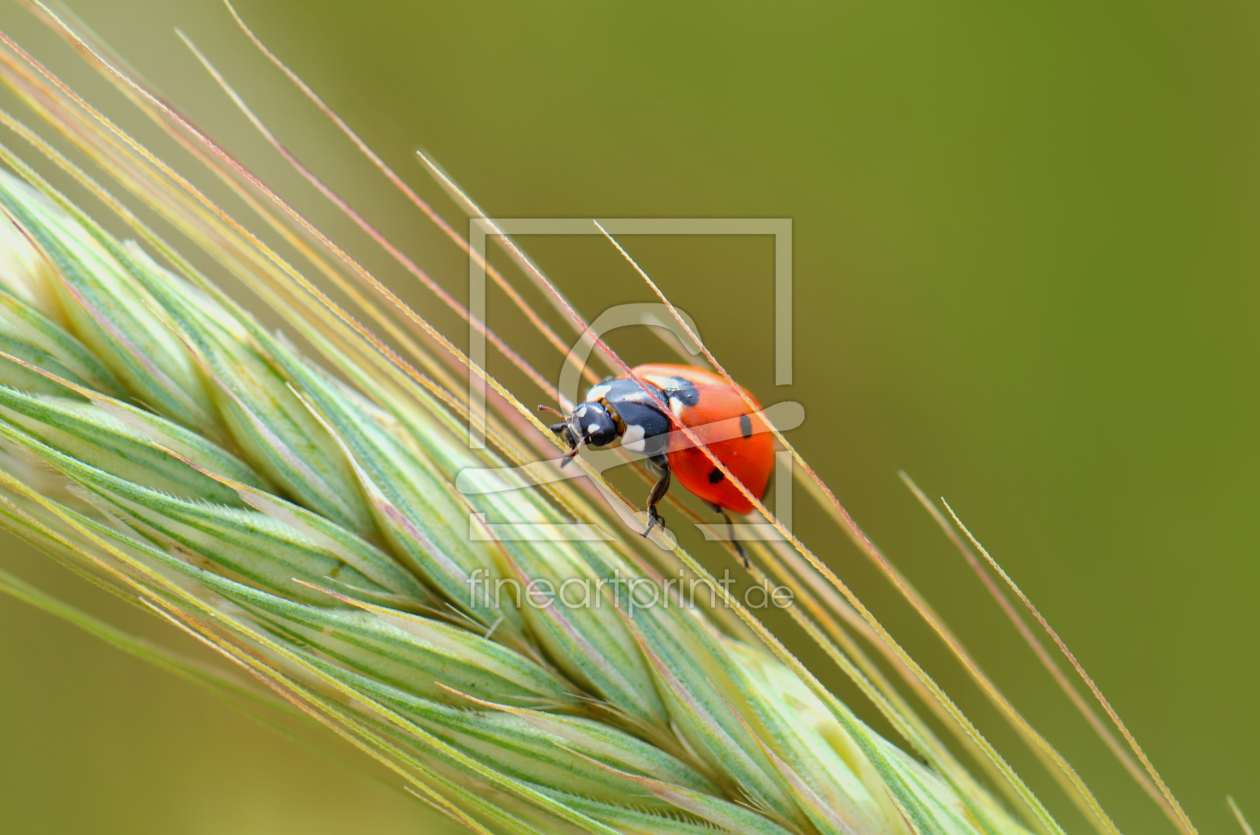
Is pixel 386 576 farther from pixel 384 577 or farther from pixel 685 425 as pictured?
pixel 685 425

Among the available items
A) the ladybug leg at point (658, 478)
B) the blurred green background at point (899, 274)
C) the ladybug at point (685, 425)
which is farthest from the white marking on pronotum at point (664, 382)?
the blurred green background at point (899, 274)

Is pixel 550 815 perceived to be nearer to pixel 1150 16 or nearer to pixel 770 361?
pixel 770 361

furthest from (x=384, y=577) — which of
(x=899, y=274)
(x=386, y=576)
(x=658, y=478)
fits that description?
(x=899, y=274)

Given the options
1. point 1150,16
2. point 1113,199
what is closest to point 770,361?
point 1113,199

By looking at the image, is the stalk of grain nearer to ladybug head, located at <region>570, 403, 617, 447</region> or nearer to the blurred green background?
ladybug head, located at <region>570, 403, 617, 447</region>

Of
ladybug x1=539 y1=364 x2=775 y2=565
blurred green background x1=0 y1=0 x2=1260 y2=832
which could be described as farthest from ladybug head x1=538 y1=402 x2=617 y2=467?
blurred green background x1=0 y1=0 x2=1260 y2=832

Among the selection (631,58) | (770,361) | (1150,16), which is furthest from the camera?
(631,58)
